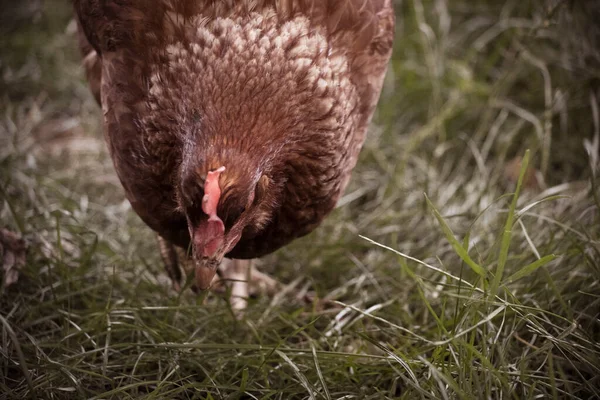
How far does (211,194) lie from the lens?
4.31ft

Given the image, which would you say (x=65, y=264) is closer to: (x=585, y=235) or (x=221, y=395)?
(x=221, y=395)

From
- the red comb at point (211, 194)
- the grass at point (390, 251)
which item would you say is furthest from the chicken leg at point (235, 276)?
the red comb at point (211, 194)

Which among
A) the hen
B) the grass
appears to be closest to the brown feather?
the hen

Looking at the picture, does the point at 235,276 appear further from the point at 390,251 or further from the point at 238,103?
the point at 238,103

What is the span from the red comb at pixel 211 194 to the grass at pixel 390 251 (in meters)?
0.45

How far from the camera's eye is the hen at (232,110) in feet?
4.69

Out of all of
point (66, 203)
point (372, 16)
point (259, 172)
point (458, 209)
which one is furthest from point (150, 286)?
point (458, 209)

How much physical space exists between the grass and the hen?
0.31 metres

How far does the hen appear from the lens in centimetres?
143

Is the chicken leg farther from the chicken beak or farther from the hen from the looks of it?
the chicken beak

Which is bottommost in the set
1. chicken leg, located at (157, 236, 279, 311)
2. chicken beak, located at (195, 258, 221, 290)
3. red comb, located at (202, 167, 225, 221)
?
chicken leg, located at (157, 236, 279, 311)

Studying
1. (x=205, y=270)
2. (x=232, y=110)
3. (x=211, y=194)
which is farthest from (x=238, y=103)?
(x=205, y=270)

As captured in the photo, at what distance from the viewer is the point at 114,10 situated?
170 centimetres

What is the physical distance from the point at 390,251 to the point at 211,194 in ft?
3.66
